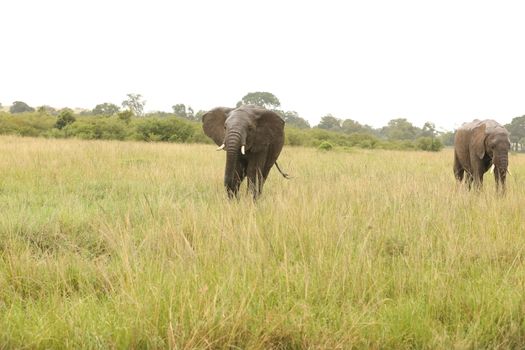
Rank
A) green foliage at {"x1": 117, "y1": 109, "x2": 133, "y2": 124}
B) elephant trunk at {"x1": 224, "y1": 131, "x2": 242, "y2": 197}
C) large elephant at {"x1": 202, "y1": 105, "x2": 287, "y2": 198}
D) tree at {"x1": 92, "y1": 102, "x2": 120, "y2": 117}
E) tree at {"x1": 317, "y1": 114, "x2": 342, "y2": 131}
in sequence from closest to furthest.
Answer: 1. elephant trunk at {"x1": 224, "y1": 131, "x2": 242, "y2": 197}
2. large elephant at {"x1": 202, "y1": 105, "x2": 287, "y2": 198}
3. green foliage at {"x1": 117, "y1": 109, "x2": 133, "y2": 124}
4. tree at {"x1": 92, "y1": 102, "x2": 120, "y2": 117}
5. tree at {"x1": 317, "y1": 114, "x2": 342, "y2": 131}

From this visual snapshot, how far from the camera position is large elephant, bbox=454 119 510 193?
6.59 meters

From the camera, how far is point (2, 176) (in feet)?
23.6

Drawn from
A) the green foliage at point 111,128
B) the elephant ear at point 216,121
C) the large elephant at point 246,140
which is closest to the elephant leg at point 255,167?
the large elephant at point 246,140

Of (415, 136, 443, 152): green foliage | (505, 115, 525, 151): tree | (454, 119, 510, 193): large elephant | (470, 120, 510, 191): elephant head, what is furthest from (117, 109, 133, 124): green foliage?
(505, 115, 525, 151): tree

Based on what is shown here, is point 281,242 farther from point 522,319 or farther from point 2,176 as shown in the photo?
point 2,176

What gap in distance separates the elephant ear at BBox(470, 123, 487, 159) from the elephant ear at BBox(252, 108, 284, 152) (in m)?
3.53

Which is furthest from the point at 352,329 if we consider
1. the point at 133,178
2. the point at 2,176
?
the point at 2,176

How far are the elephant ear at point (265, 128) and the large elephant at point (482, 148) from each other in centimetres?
334

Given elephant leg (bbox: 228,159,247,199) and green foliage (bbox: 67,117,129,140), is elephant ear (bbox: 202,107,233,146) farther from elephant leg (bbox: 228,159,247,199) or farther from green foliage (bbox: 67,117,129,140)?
green foliage (bbox: 67,117,129,140)

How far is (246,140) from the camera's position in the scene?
607 centimetres

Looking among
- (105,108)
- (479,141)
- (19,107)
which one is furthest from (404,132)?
(19,107)

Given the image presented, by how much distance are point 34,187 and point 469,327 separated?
260 inches

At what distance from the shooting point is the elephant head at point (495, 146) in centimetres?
654

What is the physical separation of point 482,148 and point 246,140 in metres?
4.21
